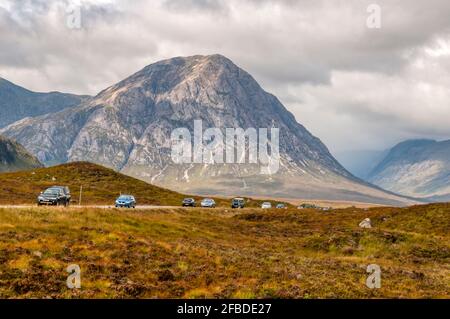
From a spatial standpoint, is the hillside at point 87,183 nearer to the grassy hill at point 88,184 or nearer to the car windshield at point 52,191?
the grassy hill at point 88,184

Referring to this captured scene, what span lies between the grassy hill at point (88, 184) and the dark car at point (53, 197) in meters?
50.0

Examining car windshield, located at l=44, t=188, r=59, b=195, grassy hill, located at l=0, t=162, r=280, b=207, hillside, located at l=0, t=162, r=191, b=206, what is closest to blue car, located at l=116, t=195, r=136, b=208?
car windshield, located at l=44, t=188, r=59, b=195

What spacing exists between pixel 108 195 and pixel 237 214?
43.1m

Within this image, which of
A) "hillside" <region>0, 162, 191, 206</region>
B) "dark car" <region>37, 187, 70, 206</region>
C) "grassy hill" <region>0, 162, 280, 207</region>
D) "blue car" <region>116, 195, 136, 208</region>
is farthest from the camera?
"grassy hill" <region>0, 162, 280, 207</region>

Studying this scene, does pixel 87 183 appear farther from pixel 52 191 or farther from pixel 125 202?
pixel 52 191

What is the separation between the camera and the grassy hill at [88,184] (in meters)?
123

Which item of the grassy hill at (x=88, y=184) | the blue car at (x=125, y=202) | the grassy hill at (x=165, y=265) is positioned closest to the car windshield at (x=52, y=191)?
the grassy hill at (x=165, y=265)

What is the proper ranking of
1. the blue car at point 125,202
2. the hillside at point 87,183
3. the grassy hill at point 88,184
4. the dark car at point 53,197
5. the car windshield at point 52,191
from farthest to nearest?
the grassy hill at point 88,184 → the hillside at point 87,183 → the blue car at point 125,202 → the car windshield at point 52,191 → the dark car at point 53,197

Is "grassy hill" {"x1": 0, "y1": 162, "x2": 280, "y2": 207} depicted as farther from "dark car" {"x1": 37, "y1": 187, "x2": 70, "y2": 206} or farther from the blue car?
"dark car" {"x1": 37, "y1": 187, "x2": 70, "y2": 206}

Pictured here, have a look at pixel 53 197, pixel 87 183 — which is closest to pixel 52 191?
pixel 53 197

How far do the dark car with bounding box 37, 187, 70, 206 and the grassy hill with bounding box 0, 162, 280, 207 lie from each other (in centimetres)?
4998

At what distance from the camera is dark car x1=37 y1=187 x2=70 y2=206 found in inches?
2392
